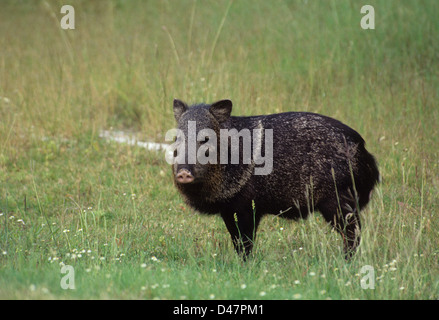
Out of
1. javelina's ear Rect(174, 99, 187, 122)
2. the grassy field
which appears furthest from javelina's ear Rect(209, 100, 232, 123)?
the grassy field

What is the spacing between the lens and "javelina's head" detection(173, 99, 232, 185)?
4219mm

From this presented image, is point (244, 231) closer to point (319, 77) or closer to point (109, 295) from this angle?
point (109, 295)

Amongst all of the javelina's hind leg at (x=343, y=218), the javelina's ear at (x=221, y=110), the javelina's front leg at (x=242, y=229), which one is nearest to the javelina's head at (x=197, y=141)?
the javelina's ear at (x=221, y=110)

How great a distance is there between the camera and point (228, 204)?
455 centimetres

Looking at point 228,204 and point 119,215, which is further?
point 119,215

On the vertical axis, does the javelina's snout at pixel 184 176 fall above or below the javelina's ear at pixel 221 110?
below

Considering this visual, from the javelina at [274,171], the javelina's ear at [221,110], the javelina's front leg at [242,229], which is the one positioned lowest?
the javelina's front leg at [242,229]

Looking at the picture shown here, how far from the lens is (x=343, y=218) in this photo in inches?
182

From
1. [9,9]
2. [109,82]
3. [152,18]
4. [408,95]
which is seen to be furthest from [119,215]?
[9,9]

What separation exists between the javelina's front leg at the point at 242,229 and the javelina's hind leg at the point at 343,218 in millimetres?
588

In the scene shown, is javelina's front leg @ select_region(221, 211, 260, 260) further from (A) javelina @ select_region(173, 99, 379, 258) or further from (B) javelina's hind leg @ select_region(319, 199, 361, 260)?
(B) javelina's hind leg @ select_region(319, 199, 361, 260)

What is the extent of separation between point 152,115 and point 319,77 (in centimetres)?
244

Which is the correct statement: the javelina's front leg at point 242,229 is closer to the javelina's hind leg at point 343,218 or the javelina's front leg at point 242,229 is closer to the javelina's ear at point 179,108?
the javelina's hind leg at point 343,218

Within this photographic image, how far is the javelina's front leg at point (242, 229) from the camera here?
14.8ft
